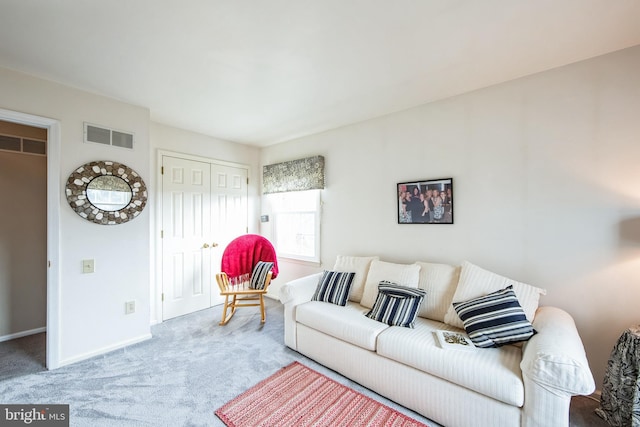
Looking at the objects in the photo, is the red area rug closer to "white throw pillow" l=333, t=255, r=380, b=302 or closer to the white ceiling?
"white throw pillow" l=333, t=255, r=380, b=302

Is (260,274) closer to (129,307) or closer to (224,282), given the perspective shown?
(224,282)

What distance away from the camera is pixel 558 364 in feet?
4.33

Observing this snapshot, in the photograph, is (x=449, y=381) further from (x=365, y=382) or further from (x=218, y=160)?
(x=218, y=160)

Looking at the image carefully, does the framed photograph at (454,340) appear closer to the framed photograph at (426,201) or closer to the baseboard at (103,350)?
the framed photograph at (426,201)

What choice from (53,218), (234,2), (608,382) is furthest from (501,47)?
(53,218)

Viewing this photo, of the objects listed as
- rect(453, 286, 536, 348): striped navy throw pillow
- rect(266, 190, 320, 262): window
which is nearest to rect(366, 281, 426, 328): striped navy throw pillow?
rect(453, 286, 536, 348): striped navy throw pillow

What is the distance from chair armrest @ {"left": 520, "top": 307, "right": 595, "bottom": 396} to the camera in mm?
1280

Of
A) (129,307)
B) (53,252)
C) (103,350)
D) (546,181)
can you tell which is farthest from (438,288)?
(53,252)

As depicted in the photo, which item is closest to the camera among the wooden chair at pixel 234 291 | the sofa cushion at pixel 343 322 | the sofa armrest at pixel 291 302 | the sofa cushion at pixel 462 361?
the sofa cushion at pixel 462 361

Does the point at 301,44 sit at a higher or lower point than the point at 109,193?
higher

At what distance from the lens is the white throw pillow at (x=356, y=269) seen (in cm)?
273

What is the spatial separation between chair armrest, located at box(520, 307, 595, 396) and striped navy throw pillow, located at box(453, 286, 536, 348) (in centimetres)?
11

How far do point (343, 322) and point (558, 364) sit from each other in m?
1.35

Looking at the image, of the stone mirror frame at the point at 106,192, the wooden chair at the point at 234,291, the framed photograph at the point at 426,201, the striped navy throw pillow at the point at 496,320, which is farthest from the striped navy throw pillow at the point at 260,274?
the striped navy throw pillow at the point at 496,320
